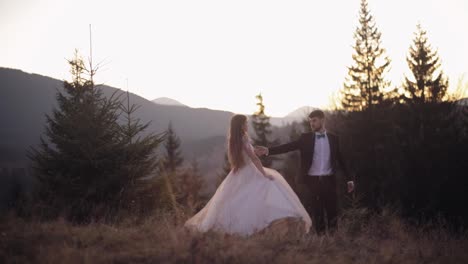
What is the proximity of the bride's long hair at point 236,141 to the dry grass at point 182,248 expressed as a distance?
162 cm

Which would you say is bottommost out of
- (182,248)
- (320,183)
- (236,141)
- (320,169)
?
(182,248)

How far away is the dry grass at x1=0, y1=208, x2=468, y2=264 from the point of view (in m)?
3.98

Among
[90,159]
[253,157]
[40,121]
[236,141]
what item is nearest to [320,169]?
[253,157]

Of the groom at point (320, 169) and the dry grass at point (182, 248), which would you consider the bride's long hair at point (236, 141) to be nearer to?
the groom at point (320, 169)

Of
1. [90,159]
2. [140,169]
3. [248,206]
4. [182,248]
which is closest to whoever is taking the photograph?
[182,248]

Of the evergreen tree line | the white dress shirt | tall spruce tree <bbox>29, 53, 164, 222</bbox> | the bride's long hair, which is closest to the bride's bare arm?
the bride's long hair

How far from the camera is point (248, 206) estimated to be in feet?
19.7

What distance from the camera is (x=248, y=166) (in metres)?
6.57

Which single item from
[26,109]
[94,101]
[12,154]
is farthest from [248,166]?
[26,109]

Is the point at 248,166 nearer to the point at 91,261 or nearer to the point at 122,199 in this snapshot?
the point at 91,261

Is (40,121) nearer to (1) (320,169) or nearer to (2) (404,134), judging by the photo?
(2) (404,134)

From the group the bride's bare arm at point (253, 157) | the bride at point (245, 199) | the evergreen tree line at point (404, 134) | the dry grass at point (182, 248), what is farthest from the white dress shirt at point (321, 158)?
the evergreen tree line at point (404, 134)

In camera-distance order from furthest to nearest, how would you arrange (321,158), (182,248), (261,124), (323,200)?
(261,124), (321,158), (323,200), (182,248)

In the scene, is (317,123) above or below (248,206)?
above
